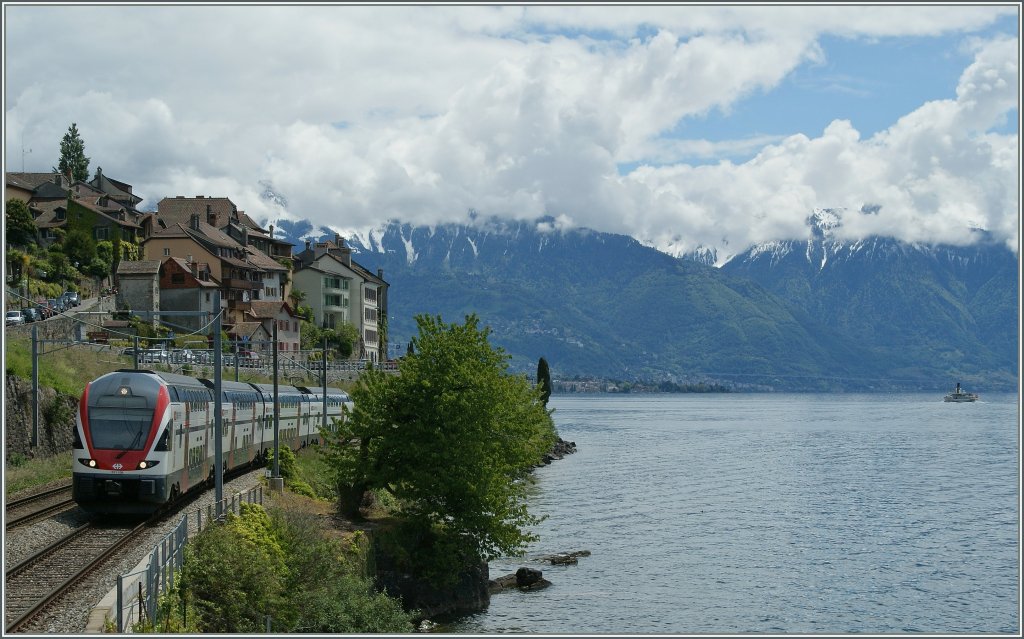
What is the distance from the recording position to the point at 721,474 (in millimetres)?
100562

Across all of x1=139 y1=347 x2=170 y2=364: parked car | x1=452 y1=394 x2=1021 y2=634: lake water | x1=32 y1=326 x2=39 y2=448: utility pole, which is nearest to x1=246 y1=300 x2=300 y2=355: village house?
x1=452 y1=394 x2=1021 y2=634: lake water

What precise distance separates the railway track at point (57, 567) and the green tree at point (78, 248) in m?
77.1

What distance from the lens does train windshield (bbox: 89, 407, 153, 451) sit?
113 feet

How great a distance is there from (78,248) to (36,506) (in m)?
73.3

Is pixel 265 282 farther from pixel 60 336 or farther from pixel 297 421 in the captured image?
pixel 297 421

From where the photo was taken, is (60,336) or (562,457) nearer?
(60,336)

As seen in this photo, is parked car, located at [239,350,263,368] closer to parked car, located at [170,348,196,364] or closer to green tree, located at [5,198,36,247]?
parked car, located at [170,348,196,364]

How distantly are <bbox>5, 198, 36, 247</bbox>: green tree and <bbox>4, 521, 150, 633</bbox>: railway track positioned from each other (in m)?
70.9

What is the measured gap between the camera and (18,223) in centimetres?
9812

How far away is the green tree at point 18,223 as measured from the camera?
9753 cm

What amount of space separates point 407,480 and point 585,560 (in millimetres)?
15389

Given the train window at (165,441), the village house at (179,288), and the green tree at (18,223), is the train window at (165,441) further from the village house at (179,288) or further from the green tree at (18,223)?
the village house at (179,288)

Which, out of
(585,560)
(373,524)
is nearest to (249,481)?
A: (373,524)

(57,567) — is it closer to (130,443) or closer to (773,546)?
(130,443)
